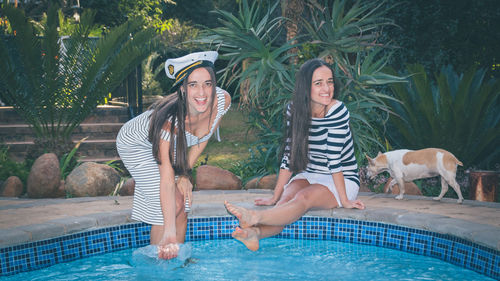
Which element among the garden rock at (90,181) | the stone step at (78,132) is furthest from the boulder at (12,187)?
the stone step at (78,132)

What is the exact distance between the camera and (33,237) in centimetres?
438

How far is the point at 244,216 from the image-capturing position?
367 cm

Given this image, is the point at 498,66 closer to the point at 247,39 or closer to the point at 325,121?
the point at 247,39

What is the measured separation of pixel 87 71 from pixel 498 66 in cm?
644

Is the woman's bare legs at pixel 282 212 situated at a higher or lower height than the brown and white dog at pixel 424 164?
lower

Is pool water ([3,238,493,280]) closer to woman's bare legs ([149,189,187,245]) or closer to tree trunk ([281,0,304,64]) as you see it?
woman's bare legs ([149,189,187,245])

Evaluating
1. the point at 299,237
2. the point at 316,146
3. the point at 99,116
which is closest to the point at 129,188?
the point at 299,237

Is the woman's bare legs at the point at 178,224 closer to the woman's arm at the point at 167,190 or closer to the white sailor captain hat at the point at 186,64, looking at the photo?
the woman's arm at the point at 167,190

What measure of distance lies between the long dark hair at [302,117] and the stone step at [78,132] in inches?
230

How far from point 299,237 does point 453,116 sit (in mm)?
2843

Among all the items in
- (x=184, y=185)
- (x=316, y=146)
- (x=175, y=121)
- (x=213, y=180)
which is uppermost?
(x=175, y=121)

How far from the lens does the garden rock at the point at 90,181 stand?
20.8ft

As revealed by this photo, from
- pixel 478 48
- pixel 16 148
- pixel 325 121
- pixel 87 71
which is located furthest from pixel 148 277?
pixel 478 48

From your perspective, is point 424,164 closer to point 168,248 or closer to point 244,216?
point 244,216
